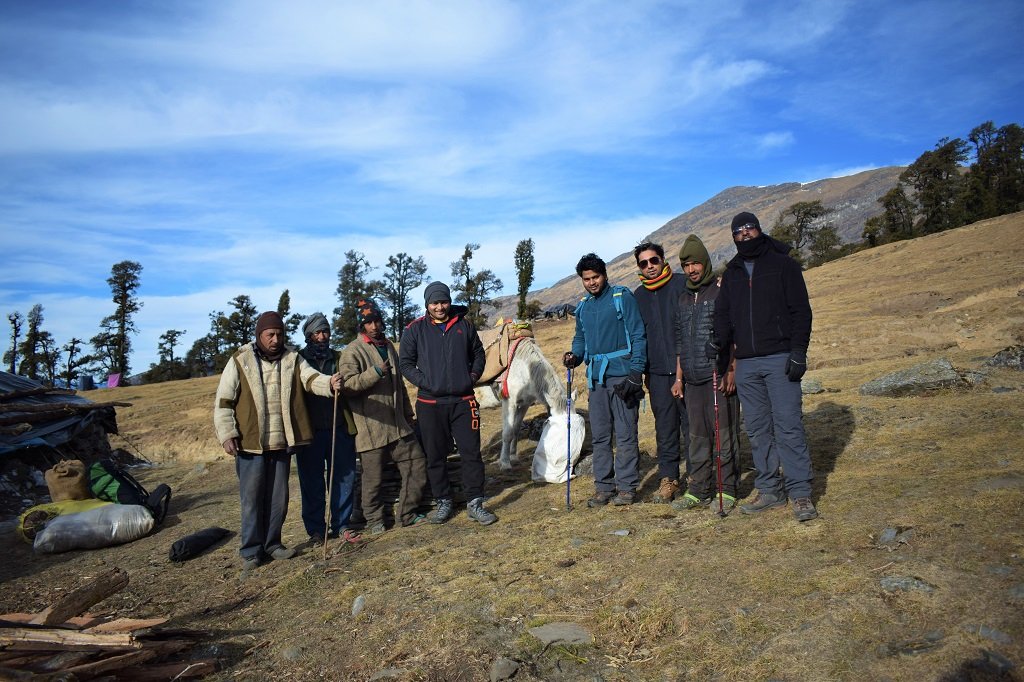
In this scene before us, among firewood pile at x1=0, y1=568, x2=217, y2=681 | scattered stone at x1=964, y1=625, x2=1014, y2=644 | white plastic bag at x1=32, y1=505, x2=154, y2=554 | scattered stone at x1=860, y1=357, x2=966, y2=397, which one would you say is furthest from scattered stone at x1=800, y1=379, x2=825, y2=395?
white plastic bag at x1=32, y1=505, x2=154, y2=554

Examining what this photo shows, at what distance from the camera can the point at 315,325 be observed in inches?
275

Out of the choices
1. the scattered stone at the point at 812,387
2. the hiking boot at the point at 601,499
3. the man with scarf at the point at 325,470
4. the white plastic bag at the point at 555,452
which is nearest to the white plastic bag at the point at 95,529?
the man with scarf at the point at 325,470

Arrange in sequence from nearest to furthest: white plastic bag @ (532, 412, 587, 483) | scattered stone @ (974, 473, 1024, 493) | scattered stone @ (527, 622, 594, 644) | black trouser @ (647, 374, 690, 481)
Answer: scattered stone @ (527, 622, 594, 644), scattered stone @ (974, 473, 1024, 493), black trouser @ (647, 374, 690, 481), white plastic bag @ (532, 412, 587, 483)

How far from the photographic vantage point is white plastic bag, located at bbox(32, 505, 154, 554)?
271 inches

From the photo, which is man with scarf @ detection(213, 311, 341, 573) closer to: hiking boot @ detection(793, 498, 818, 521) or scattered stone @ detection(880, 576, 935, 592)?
hiking boot @ detection(793, 498, 818, 521)

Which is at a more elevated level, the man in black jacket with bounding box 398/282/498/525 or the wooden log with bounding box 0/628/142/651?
the man in black jacket with bounding box 398/282/498/525

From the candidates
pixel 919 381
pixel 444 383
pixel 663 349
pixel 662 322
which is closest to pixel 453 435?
pixel 444 383

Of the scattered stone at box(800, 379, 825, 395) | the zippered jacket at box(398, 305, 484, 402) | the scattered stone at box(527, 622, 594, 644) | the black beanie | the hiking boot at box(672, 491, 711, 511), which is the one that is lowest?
the scattered stone at box(527, 622, 594, 644)

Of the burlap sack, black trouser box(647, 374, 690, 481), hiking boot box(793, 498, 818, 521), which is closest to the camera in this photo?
hiking boot box(793, 498, 818, 521)

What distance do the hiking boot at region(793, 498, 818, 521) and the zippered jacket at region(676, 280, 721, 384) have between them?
4.04 ft

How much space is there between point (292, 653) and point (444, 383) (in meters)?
2.79

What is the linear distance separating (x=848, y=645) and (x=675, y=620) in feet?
2.90

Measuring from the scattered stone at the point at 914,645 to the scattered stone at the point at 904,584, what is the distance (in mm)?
354

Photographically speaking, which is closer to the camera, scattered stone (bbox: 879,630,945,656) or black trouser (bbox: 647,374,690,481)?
scattered stone (bbox: 879,630,945,656)
